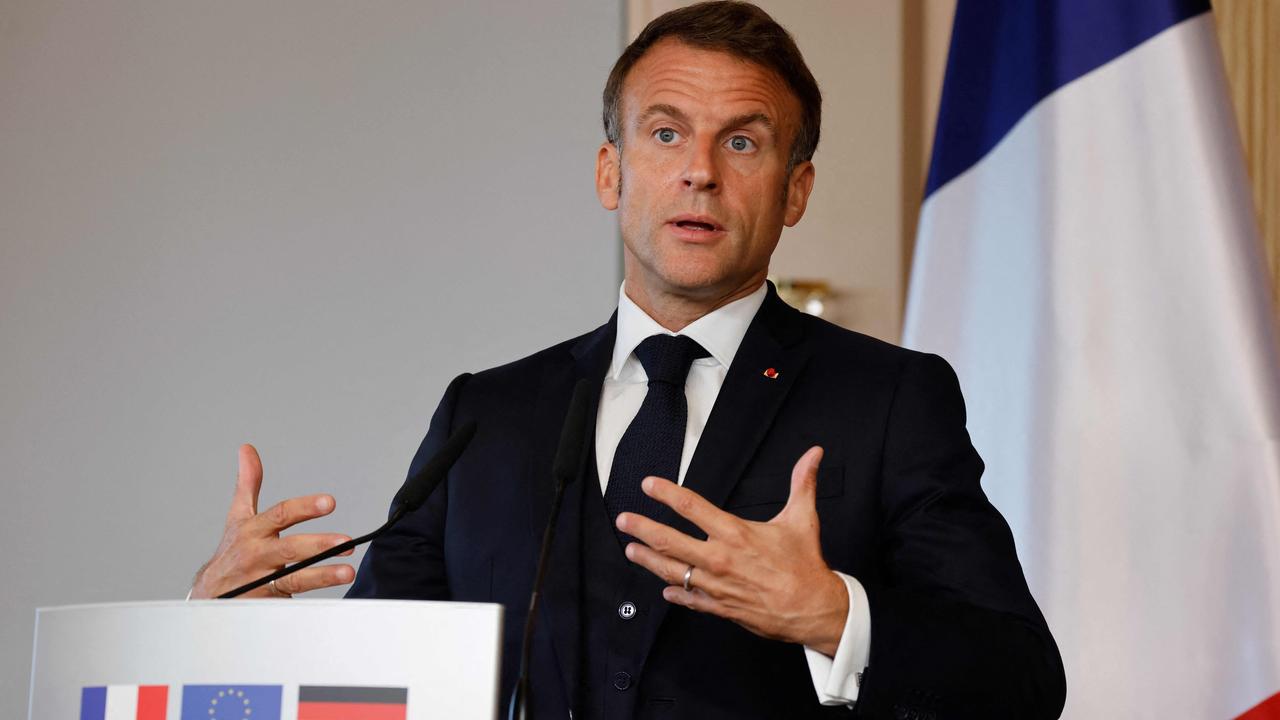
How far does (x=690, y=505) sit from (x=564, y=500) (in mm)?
444

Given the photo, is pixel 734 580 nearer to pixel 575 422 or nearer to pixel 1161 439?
pixel 575 422

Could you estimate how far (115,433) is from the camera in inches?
129

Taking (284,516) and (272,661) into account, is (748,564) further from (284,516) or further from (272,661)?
(284,516)

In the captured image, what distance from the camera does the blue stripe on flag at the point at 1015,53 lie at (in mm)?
2711

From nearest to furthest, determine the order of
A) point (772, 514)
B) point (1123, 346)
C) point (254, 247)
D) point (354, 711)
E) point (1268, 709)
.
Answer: point (354, 711)
point (772, 514)
point (1268, 709)
point (1123, 346)
point (254, 247)

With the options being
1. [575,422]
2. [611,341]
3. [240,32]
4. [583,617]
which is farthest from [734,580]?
[240,32]

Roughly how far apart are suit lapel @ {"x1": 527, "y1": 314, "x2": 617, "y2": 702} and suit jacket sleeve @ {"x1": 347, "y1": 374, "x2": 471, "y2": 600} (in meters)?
0.18

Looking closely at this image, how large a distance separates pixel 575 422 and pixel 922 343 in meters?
1.54

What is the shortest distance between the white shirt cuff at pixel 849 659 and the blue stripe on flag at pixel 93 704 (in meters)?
0.70

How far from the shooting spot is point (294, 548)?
1.59m

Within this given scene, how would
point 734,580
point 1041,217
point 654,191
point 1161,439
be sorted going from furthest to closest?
point 1041,217 → point 1161,439 → point 654,191 → point 734,580

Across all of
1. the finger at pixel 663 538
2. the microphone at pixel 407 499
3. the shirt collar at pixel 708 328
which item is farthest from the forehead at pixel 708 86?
the finger at pixel 663 538

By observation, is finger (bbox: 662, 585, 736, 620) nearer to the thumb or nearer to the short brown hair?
the thumb

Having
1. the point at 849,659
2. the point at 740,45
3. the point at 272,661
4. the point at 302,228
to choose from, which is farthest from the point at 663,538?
the point at 302,228
